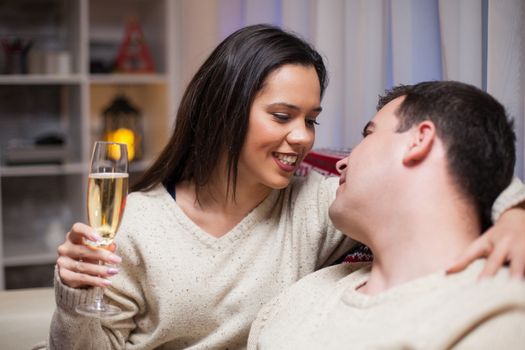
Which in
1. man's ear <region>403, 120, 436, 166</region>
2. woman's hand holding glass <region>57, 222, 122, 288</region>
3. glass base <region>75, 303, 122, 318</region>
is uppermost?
man's ear <region>403, 120, 436, 166</region>

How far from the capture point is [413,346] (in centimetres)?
93

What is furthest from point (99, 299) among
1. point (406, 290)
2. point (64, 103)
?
point (64, 103)

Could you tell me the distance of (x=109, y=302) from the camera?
4.94 ft

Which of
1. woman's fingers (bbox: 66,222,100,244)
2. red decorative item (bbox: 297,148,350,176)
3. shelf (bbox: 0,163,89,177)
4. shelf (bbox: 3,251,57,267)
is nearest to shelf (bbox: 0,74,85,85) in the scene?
shelf (bbox: 0,163,89,177)

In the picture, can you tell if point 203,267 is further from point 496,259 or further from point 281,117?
point 496,259

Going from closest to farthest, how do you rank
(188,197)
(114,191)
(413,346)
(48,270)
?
(413,346) → (114,191) → (188,197) → (48,270)

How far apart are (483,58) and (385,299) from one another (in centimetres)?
76

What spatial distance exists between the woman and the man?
287 mm

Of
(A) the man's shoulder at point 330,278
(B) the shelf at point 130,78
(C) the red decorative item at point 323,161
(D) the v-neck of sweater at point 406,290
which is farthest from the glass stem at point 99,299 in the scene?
(B) the shelf at point 130,78

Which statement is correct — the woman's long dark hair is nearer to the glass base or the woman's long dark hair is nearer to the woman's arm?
the glass base

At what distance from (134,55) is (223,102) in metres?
2.11

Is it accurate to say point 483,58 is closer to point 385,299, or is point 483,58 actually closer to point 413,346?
point 385,299

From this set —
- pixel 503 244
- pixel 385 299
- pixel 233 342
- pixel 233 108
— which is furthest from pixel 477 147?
pixel 233 342

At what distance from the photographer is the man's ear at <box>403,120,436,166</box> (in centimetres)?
108
